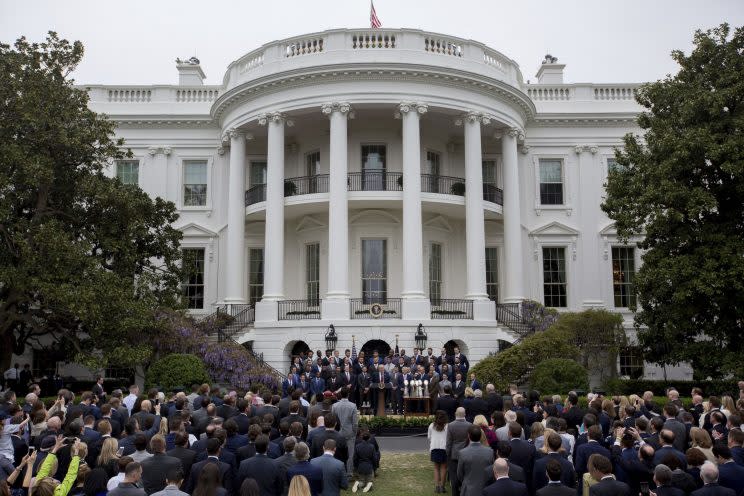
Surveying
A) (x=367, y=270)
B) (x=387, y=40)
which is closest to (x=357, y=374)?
(x=367, y=270)

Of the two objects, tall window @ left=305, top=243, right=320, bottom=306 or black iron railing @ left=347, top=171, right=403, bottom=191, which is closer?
black iron railing @ left=347, top=171, right=403, bottom=191

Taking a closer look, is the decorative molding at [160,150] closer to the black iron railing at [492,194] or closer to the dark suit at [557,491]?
the black iron railing at [492,194]

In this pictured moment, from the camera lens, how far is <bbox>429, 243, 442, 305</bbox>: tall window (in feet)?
97.7

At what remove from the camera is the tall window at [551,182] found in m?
32.0

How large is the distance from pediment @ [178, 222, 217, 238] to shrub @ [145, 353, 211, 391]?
1035 cm

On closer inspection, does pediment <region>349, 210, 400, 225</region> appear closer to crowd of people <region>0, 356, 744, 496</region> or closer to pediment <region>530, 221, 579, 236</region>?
pediment <region>530, 221, 579, 236</region>

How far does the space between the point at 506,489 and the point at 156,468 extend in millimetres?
3772

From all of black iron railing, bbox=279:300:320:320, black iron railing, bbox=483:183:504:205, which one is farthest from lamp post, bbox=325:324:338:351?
black iron railing, bbox=483:183:504:205

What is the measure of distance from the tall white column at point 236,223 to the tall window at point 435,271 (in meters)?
8.15

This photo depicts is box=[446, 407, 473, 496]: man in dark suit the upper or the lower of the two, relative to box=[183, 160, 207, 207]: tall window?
lower

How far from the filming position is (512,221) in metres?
28.9

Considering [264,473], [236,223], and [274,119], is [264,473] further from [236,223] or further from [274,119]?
[236,223]

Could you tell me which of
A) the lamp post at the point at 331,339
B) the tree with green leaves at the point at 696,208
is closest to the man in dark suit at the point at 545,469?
the tree with green leaves at the point at 696,208

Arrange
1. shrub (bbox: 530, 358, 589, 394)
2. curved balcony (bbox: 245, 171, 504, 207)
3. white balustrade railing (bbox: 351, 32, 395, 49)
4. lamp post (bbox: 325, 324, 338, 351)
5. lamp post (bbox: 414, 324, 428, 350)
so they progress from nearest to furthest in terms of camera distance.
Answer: shrub (bbox: 530, 358, 589, 394) < lamp post (bbox: 325, 324, 338, 351) < lamp post (bbox: 414, 324, 428, 350) < white balustrade railing (bbox: 351, 32, 395, 49) < curved balcony (bbox: 245, 171, 504, 207)
